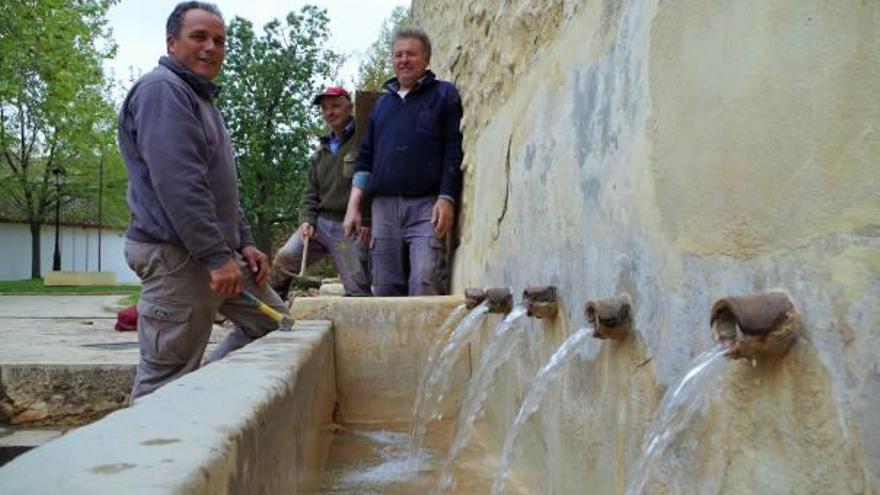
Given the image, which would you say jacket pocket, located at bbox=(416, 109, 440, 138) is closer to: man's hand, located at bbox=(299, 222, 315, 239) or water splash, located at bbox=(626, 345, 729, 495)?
man's hand, located at bbox=(299, 222, 315, 239)

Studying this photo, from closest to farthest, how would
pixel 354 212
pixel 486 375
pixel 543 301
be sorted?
pixel 543 301
pixel 486 375
pixel 354 212

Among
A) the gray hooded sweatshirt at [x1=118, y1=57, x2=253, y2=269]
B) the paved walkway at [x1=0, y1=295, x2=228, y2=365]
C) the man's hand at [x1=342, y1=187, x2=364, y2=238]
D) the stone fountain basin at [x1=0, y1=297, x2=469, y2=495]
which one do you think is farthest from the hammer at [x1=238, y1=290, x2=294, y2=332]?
the man's hand at [x1=342, y1=187, x2=364, y2=238]

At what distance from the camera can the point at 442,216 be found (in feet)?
13.3

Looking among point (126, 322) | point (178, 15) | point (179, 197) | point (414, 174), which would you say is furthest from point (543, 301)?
point (126, 322)

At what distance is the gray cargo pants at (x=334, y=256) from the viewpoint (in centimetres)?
494

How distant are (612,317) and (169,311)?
5.29 feet

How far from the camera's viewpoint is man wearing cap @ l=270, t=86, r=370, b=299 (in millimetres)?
5078

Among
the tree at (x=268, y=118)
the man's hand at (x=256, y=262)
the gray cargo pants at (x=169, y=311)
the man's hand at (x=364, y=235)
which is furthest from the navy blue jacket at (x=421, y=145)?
the tree at (x=268, y=118)

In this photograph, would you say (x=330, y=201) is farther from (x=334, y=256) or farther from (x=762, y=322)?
(x=762, y=322)

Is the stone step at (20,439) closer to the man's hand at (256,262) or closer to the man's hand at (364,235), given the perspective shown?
the man's hand at (256,262)

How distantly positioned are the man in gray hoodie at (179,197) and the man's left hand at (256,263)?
30 centimetres

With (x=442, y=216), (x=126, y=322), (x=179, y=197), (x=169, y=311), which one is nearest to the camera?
(x=179, y=197)

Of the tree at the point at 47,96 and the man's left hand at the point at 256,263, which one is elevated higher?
the tree at the point at 47,96

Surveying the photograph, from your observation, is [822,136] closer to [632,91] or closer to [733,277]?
[733,277]
